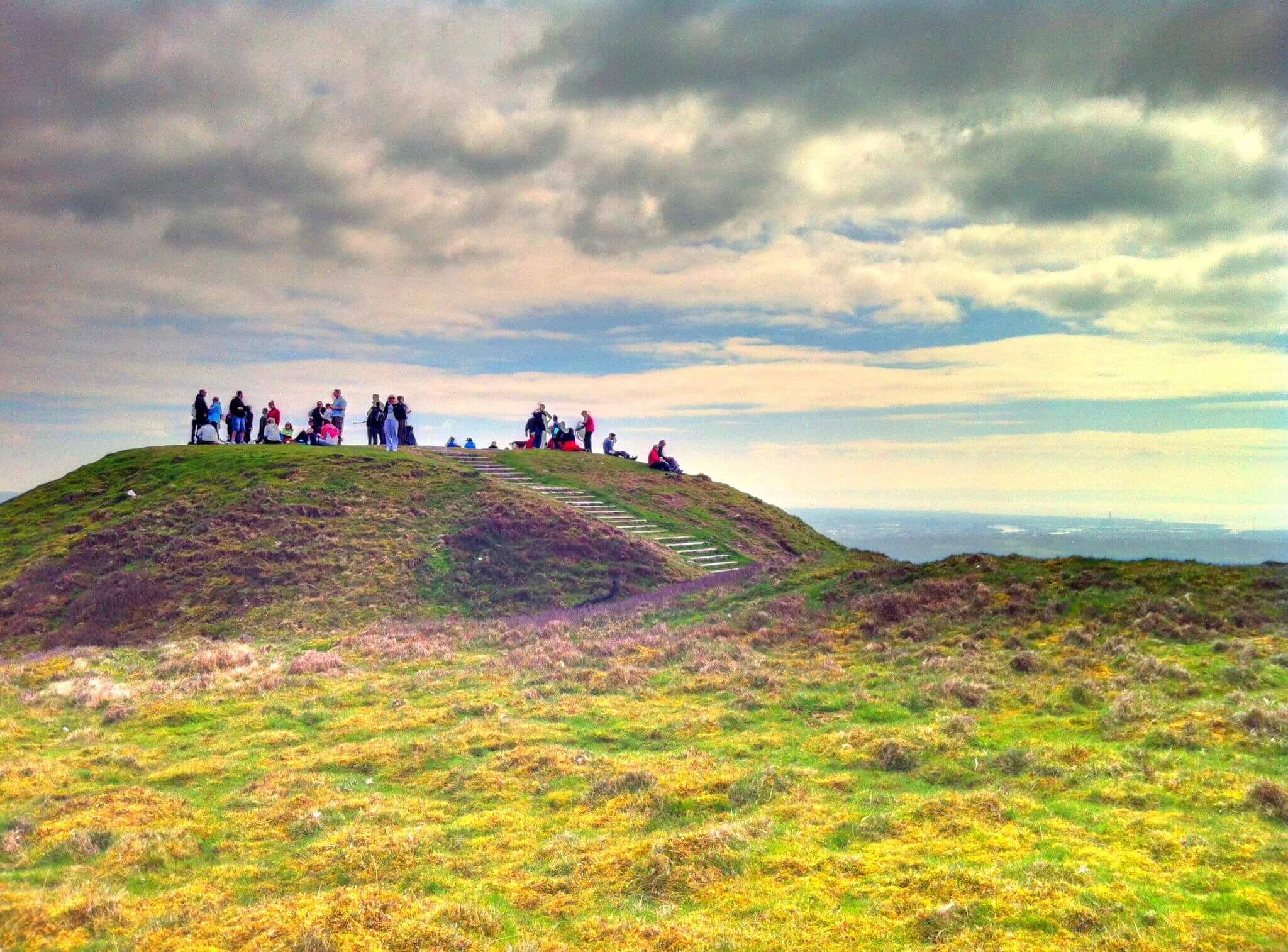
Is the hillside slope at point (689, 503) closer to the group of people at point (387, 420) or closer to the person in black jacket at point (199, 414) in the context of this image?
the group of people at point (387, 420)

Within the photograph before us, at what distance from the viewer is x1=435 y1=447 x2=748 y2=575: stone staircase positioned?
4503cm

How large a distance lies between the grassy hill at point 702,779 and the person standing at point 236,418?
29.5 meters

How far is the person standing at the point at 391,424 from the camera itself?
184ft

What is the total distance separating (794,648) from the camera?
83.9ft

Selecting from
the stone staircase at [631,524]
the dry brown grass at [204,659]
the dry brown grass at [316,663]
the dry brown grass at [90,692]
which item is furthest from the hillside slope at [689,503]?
the dry brown grass at [90,692]

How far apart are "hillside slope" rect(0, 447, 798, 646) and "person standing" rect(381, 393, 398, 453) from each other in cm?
456

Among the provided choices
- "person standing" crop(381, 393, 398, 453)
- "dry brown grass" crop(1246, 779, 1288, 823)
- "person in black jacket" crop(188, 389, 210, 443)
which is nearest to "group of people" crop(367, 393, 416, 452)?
"person standing" crop(381, 393, 398, 453)

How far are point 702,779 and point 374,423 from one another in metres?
48.1

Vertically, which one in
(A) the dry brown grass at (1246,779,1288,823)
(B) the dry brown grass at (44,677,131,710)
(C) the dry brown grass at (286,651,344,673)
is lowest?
(B) the dry brown grass at (44,677,131,710)

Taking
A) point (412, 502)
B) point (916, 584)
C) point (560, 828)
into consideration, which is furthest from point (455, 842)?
point (412, 502)

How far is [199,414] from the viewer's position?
5456 cm

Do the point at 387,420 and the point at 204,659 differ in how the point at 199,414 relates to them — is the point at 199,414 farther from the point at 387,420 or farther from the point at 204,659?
the point at 204,659

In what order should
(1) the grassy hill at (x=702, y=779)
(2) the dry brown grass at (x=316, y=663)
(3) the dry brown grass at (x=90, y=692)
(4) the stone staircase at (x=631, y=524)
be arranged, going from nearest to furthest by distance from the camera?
(1) the grassy hill at (x=702, y=779), (3) the dry brown grass at (x=90, y=692), (2) the dry brown grass at (x=316, y=663), (4) the stone staircase at (x=631, y=524)

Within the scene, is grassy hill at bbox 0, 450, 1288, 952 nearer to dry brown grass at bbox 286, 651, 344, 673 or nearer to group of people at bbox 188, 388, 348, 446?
dry brown grass at bbox 286, 651, 344, 673
